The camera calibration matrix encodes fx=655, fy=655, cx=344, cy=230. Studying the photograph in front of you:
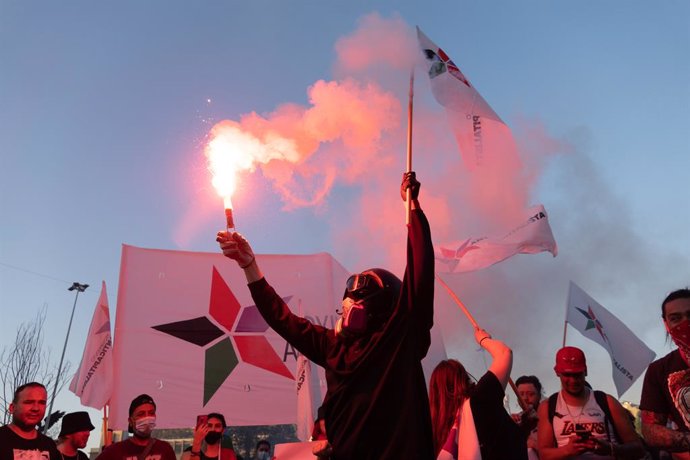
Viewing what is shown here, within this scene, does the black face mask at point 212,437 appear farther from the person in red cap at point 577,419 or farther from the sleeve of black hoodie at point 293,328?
the sleeve of black hoodie at point 293,328

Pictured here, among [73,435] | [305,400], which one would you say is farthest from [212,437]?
[305,400]

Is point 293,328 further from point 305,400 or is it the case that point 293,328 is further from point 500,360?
point 305,400

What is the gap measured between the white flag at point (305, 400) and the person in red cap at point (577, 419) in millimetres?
6107

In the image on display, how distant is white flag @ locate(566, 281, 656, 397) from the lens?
1306cm

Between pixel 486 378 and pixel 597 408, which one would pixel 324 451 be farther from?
pixel 597 408

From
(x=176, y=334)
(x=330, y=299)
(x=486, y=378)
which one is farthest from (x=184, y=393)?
(x=486, y=378)

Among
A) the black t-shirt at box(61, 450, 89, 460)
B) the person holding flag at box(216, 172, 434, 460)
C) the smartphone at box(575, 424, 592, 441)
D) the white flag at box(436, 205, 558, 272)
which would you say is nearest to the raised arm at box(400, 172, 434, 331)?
the person holding flag at box(216, 172, 434, 460)

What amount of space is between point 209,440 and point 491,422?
16.6 ft

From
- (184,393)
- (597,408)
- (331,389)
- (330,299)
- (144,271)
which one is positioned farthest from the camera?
(330,299)

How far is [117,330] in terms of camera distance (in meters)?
11.5

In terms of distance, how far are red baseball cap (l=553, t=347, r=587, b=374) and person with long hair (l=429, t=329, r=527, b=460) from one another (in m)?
1.48


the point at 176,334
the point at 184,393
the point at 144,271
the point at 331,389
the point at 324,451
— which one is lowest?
the point at 324,451

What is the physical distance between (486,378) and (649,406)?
3.95ft

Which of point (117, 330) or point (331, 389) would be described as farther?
point (117, 330)
